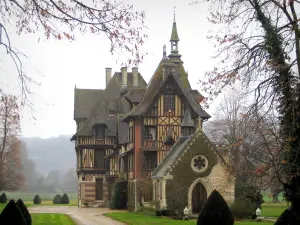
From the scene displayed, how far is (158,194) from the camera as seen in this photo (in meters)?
38.1

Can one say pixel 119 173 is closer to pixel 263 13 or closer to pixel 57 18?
pixel 263 13

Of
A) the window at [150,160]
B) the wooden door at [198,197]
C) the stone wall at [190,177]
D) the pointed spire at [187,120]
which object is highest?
the pointed spire at [187,120]

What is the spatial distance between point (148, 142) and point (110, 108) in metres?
13.8

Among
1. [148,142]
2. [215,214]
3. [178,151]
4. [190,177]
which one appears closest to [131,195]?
[148,142]

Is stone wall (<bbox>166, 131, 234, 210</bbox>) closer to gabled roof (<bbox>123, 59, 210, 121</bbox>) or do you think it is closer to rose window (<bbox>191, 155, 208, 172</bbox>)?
rose window (<bbox>191, 155, 208, 172</bbox>)

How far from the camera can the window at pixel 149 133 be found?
44.3m

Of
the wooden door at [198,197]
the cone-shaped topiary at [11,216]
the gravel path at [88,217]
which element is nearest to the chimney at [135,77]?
the gravel path at [88,217]

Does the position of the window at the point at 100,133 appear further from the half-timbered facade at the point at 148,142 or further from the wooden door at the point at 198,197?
the wooden door at the point at 198,197

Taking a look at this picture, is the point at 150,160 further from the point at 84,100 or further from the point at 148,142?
the point at 84,100

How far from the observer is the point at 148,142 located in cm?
4416

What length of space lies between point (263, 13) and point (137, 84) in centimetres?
4189

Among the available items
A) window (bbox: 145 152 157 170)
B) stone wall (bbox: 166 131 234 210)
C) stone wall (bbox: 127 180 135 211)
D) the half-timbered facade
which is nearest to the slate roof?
the half-timbered facade

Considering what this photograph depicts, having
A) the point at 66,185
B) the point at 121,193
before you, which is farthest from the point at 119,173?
the point at 66,185

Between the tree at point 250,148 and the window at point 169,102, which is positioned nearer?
the tree at point 250,148
